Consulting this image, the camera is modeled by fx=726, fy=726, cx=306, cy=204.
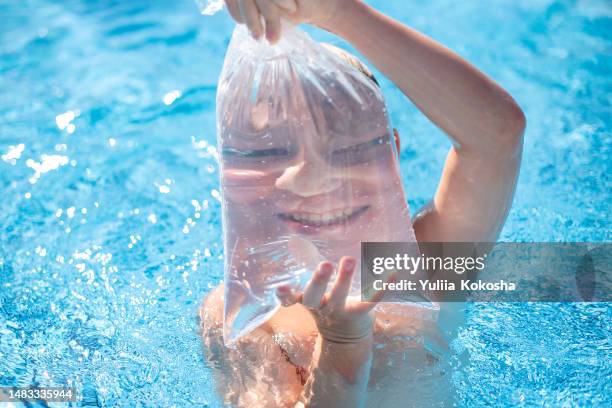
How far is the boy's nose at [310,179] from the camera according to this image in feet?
4.73

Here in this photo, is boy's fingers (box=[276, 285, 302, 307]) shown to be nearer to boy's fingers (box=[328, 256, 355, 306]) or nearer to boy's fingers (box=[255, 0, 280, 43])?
boy's fingers (box=[328, 256, 355, 306])

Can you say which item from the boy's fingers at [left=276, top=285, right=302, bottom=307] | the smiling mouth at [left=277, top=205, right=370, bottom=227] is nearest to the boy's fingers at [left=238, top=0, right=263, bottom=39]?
the smiling mouth at [left=277, top=205, right=370, bottom=227]

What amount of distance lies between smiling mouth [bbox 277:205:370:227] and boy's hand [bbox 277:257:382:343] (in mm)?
151

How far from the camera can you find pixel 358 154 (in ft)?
4.79

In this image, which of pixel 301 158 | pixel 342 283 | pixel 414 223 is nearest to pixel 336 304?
pixel 342 283

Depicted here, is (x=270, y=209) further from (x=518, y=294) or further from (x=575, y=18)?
(x=575, y=18)

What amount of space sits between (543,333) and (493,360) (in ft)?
0.70

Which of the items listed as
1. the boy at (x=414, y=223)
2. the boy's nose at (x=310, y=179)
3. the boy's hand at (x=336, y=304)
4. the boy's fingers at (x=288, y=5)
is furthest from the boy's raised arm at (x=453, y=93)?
the boy's hand at (x=336, y=304)

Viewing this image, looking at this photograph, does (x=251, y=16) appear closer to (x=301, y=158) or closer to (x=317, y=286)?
(x=301, y=158)

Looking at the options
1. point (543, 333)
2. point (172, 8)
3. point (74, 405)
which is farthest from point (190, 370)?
point (172, 8)

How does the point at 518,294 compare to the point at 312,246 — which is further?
the point at 518,294

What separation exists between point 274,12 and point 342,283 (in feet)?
1.69

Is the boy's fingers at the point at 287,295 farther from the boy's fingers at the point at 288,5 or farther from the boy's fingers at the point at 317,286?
the boy's fingers at the point at 288,5

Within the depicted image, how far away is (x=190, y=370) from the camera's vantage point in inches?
79.0
